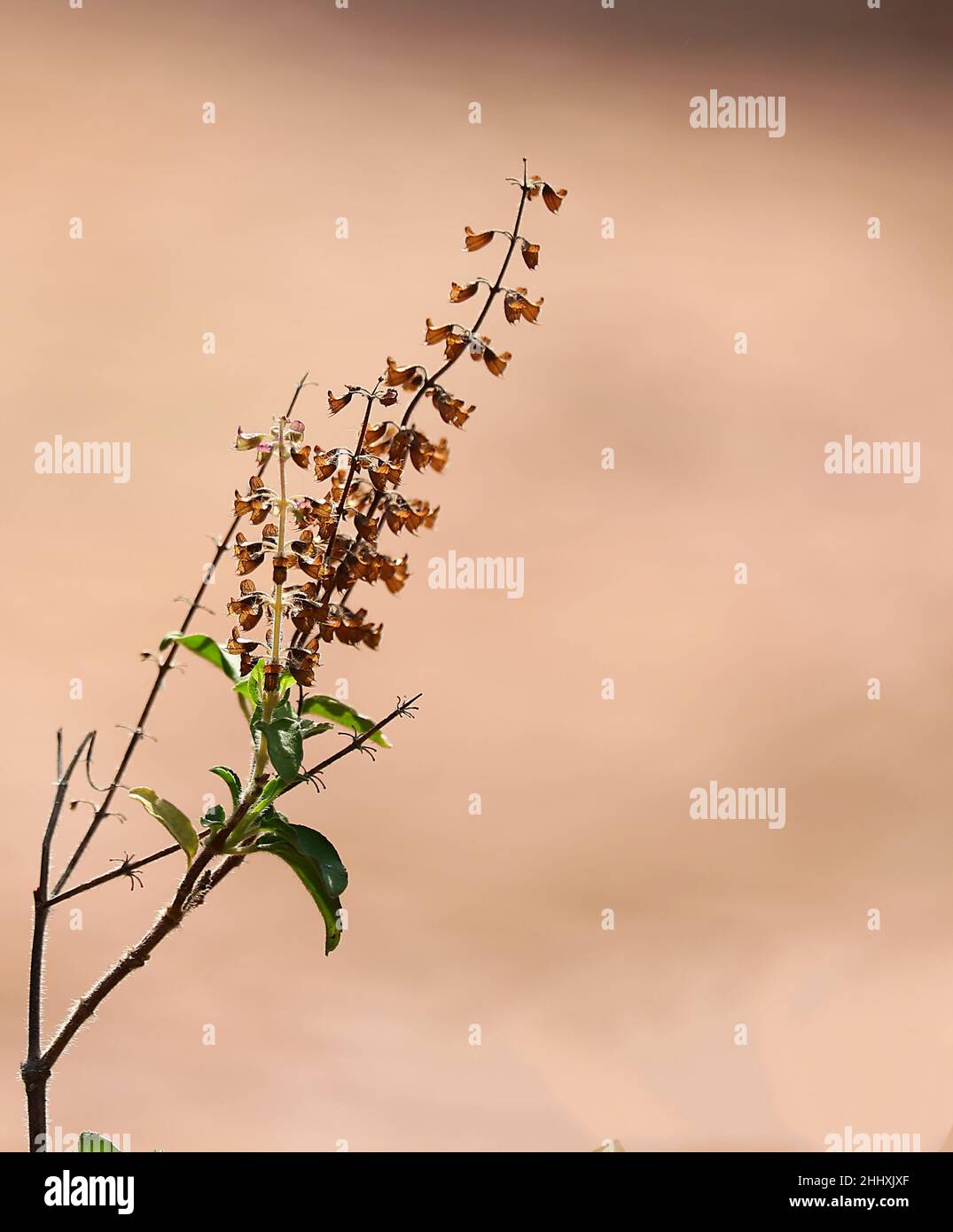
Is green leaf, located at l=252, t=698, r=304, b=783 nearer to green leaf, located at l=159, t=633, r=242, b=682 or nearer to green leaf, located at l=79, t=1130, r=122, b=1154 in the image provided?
green leaf, located at l=159, t=633, r=242, b=682

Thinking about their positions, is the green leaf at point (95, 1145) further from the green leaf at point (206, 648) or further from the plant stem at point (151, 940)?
the green leaf at point (206, 648)

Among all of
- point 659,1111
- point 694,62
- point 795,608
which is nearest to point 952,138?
point 694,62

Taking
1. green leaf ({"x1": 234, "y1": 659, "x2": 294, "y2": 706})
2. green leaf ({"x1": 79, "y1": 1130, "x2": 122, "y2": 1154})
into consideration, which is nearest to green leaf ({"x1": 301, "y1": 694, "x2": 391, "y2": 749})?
green leaf ({"x1": 234, "y1": 659, "x2": 294, "y2": 706})

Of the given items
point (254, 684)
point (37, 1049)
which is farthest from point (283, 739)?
point (37, 1049)

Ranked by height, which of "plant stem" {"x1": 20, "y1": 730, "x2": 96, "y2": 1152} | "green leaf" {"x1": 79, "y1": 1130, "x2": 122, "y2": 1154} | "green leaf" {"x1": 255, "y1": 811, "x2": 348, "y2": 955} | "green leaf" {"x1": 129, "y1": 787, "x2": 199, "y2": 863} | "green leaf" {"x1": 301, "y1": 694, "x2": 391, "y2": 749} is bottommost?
"green leaf" {"x1": 79, "y1": 1130, "x2": 122, "y2": 1154}

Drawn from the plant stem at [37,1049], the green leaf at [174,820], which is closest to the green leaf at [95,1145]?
the plant stem at [37,1049]

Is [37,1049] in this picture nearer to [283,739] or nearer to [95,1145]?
[95,1145]

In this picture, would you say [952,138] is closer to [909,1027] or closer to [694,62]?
[694,62]
